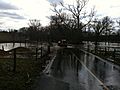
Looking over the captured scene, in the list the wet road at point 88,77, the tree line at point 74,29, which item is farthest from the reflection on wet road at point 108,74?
the tree line at point 74,29

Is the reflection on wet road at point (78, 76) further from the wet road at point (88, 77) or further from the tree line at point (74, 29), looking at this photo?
the tree line at point (74, 29)

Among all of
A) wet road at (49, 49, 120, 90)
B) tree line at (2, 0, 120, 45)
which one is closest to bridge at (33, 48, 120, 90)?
wet road at (49, 49, 120, 90)

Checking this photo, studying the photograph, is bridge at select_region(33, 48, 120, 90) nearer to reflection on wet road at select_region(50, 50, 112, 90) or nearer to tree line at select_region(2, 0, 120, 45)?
reflection on wet road at select_region(50, 50, 112, 90)

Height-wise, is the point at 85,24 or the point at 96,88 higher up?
the point at 85,24

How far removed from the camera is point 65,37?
9744 centimetres

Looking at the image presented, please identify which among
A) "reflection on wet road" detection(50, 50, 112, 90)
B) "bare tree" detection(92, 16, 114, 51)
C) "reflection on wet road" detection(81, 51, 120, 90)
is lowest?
"reflection on wet road" detection(81, 51, 120, 90)

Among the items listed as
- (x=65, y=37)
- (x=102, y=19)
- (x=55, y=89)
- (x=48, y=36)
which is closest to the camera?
(x=55, y=89)

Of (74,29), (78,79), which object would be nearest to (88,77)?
(78,79)

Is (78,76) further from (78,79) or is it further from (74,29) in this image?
(74,29)

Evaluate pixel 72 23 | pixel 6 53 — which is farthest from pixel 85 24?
pixel 6 53

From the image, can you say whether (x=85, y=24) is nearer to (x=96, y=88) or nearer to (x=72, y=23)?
(x=72, y=23)

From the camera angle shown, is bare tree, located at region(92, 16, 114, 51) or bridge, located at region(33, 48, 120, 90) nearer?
bridge, located at region(33, 48, 120, 90)

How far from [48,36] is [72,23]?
13655 millimetres

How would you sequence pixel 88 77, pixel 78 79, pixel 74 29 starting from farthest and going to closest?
pixel 74 29 < pixel 88 77 < pixel 78 79
